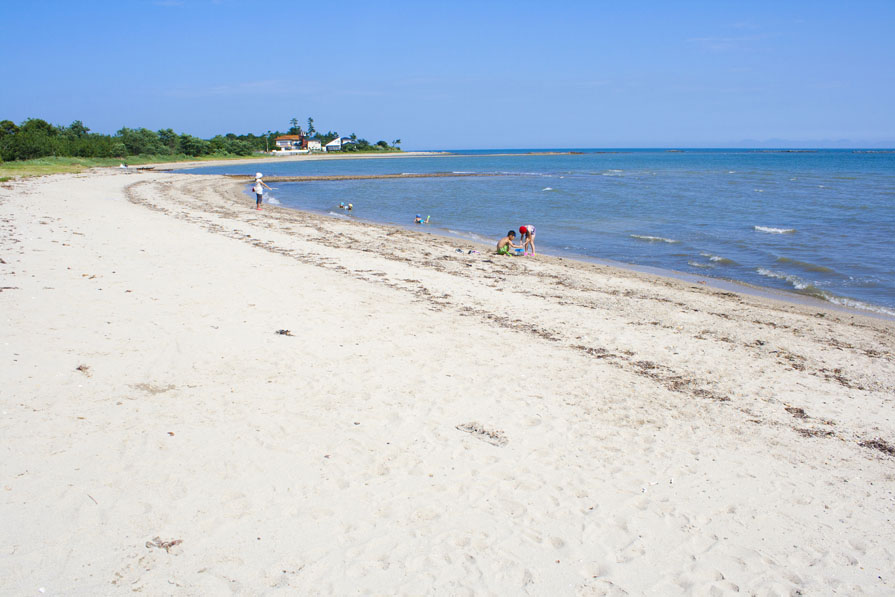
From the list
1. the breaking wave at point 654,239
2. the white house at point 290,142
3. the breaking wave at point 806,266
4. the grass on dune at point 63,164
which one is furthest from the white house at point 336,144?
the breaking wave at point 806,266

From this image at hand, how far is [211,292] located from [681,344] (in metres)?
7.11

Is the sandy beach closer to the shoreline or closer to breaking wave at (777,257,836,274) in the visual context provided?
the shoreline

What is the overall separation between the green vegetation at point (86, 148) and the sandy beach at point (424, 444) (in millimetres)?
34758

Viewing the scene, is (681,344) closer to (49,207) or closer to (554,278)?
(554,278)

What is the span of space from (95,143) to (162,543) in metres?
74.2

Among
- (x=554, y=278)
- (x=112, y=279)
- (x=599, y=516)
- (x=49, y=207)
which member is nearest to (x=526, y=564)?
(x=599, y=516)

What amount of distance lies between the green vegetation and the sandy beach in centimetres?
3476

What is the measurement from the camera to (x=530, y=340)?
7.78 meters

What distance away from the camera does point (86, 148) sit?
6162cm

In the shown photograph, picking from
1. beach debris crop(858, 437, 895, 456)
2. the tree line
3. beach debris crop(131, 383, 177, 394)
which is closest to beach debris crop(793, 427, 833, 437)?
beach debris crop(858, 437, 895, 456)

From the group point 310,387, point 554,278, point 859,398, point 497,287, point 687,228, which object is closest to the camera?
point 310,387

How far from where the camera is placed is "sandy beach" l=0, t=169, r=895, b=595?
11.3ft

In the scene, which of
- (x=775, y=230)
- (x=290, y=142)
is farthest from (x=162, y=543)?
(x=290, y=142)

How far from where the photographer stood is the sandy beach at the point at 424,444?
345cm
